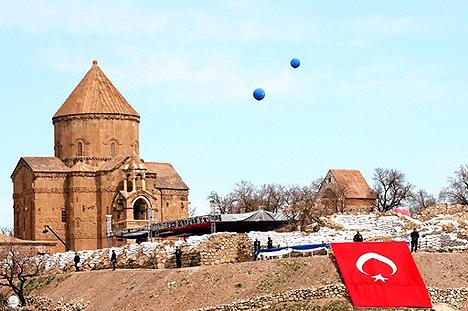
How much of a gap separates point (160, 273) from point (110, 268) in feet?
28.4

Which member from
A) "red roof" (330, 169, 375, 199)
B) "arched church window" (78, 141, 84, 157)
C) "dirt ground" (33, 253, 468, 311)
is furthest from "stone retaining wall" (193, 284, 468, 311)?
"red roof" (330, 169, 375, 199)

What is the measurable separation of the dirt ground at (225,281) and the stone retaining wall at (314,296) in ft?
1.28

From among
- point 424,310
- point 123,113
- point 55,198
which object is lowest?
point 424,310

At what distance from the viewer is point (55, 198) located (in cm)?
8588

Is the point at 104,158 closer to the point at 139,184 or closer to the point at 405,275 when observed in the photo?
the point at 139,184

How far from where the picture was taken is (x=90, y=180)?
86625 millimetres

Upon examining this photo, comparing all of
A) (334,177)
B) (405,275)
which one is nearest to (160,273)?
(405,275)

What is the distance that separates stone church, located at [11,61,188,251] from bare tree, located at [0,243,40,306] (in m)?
4.45

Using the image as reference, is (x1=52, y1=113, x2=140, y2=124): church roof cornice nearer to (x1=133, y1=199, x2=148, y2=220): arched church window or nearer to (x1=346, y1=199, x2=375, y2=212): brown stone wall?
(x1=133, y1=199, x2=148, y2=220): arched church window

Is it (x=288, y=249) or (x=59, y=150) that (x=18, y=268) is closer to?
(x=59, y=150)

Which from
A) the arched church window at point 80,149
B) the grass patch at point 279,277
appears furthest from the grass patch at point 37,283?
the arched church window at point 80,149

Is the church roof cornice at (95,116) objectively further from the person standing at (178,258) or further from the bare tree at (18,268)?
the person standing at (178,258)

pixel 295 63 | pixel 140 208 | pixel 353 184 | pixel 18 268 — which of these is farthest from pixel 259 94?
pixel 353 184

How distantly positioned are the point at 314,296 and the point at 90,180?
4409 cm
